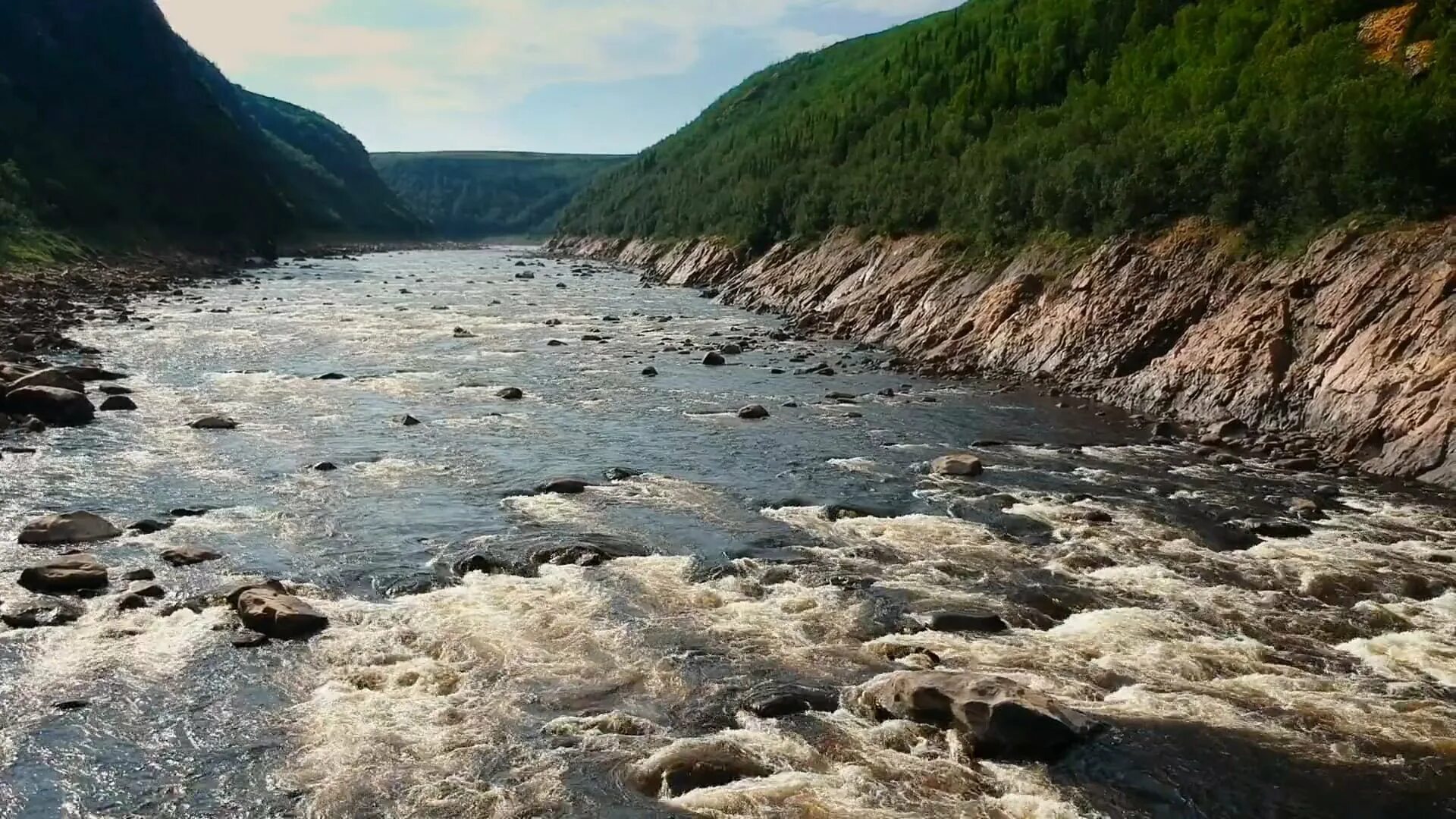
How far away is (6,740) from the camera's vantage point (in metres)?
11.4

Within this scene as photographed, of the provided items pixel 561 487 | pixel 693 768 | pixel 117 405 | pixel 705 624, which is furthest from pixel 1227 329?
pixel 117 405

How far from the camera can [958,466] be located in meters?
24.1

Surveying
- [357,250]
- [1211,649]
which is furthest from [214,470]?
[357,250]

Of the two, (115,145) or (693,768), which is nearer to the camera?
(693,768)

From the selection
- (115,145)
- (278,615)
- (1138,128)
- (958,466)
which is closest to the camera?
(278,615)

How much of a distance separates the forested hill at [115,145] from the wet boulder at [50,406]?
47.1 meters

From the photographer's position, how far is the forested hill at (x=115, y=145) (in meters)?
86.9

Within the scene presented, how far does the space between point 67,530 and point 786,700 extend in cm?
1334

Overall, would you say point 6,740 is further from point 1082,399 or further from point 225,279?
point 225,279

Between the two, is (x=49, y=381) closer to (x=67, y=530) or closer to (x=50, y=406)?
(x=50, y=406)

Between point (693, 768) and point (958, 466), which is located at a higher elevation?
point (958, 466)

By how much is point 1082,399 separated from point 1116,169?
12.4m

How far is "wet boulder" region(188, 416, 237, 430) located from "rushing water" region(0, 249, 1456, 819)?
0.53 m

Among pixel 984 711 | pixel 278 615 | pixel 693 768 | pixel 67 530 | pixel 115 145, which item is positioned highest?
pixel 115 145
